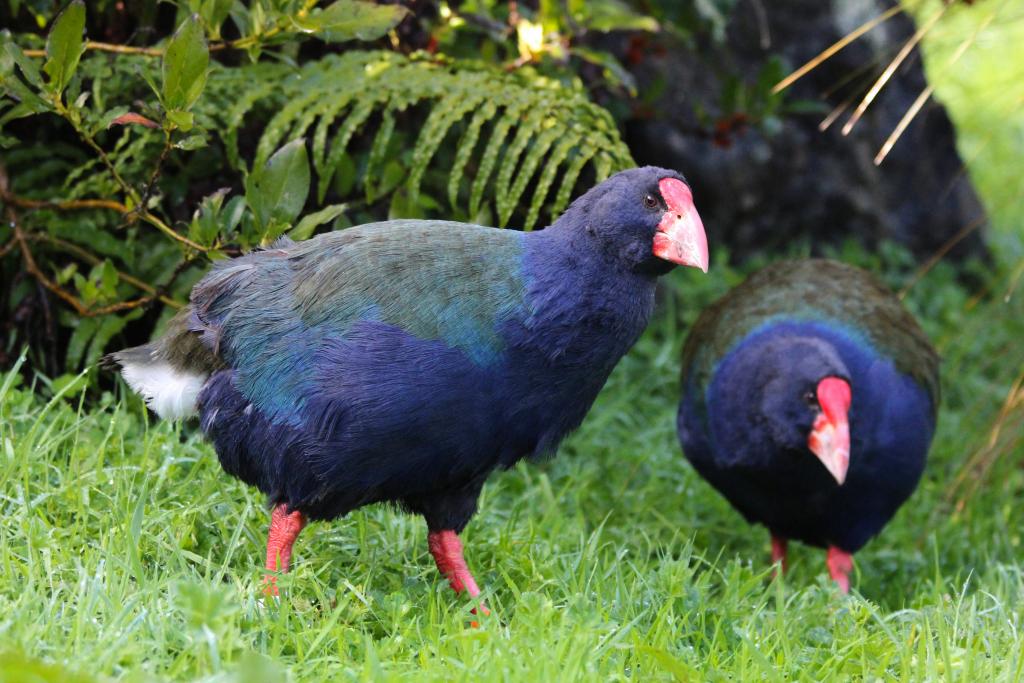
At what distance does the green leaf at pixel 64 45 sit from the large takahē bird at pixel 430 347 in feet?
2.24

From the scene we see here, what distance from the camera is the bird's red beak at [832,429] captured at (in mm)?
3496

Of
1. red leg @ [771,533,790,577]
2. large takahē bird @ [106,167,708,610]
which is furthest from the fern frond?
red leg @ [771,533,790,577]

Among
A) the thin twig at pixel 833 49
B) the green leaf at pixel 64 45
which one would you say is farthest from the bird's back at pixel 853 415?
the green leaf at pixel 64 45

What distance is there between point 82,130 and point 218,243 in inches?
16.1

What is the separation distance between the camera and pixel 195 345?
2.88 meters

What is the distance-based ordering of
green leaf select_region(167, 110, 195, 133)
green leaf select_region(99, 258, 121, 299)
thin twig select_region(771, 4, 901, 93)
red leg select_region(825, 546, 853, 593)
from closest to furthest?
green leaf select_region(167, 110, 195, 133), green leaf select_region(99, 258, 121, 299), thin twig select_region(771, 4, 901, 93), red leg select_region(825, 546, 853, 593)

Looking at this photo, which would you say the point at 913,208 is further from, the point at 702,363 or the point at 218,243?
the point at 218,243

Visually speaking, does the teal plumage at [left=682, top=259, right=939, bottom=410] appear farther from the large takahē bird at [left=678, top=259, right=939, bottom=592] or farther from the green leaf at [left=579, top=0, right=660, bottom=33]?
the green leaf at [left=579, top=0, right=660, bottom=33]

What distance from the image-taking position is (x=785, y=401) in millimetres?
3617

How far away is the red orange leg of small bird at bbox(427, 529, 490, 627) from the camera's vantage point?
2838 mm

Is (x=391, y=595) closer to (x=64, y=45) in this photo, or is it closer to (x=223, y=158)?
(x=64, y=45)

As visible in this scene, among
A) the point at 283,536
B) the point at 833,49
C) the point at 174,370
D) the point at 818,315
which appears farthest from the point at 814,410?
the point at 174,370

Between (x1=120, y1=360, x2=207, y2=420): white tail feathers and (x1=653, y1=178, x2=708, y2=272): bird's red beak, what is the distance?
1.01 meters

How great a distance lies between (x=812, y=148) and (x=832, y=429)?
2.65 meters
